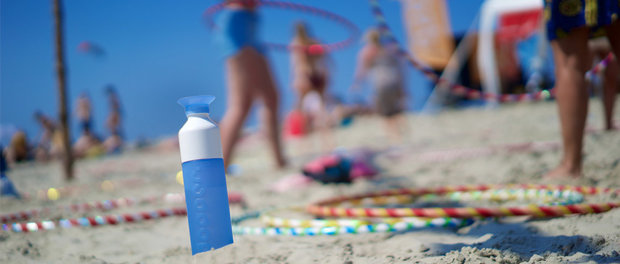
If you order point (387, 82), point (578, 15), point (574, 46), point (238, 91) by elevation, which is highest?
point (387, 82)

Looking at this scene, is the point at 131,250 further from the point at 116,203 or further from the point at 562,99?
the point at 562,99

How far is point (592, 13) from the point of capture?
2.01 meters

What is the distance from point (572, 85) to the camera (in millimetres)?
2211

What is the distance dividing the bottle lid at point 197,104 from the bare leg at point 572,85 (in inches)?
73.8

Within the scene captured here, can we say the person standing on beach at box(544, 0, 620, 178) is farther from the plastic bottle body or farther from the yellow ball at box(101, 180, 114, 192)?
the yellow ball at box(101, 180, 114, 192)

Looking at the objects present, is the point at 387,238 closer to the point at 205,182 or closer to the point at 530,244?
the point at 530,244

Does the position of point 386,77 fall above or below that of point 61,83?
below

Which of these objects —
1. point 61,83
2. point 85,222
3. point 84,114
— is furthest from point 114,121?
point 85,222

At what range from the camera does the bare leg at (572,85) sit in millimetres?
2150

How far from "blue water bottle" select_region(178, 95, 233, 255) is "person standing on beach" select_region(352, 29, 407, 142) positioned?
5818mm

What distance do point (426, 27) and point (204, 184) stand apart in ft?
37.8

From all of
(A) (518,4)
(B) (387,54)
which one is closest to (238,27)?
(B) (387,54)

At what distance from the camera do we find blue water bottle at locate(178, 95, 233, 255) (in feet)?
3.76

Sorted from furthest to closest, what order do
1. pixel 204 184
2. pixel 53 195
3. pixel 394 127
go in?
pixel 394 127 → pixel 53 195 → pixel 204 184
